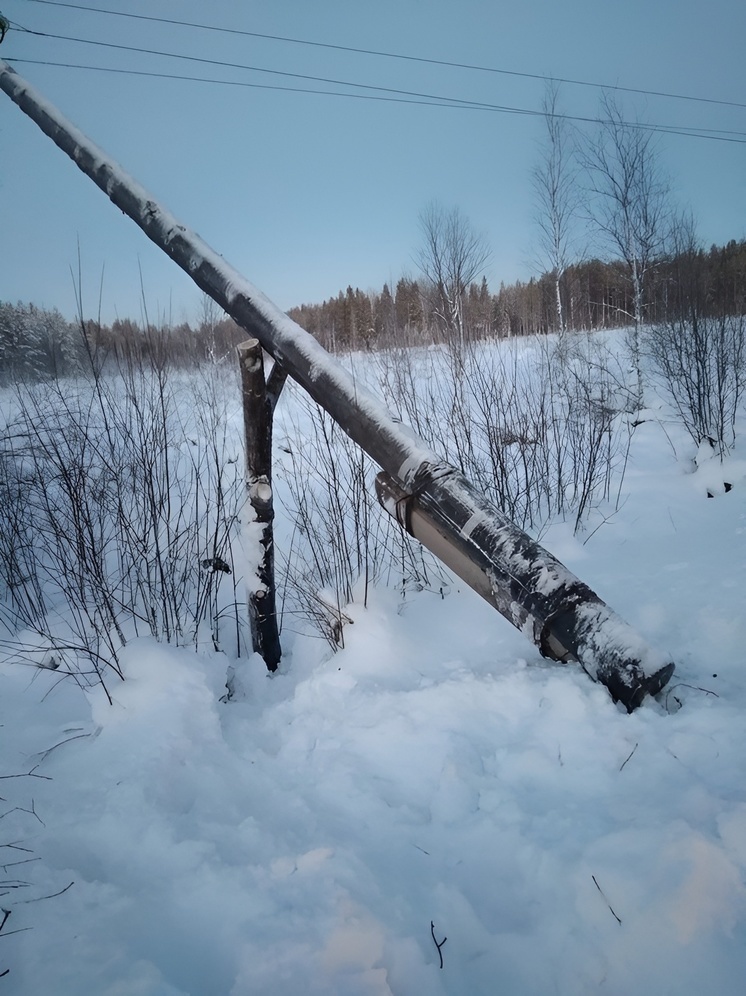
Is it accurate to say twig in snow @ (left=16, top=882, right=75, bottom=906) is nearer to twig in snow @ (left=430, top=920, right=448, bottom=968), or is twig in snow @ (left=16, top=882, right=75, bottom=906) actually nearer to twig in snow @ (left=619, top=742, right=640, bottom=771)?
twig in snow @ (left=430, top=920, right=448, bottom=968)

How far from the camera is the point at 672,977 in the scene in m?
0.91

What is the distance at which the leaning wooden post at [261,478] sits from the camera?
213cm

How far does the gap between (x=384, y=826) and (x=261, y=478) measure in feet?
4.94

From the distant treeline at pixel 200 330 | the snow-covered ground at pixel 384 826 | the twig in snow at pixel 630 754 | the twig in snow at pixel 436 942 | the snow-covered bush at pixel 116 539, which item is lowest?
the twig in snow at pixel 436 942

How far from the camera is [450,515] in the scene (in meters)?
1.66

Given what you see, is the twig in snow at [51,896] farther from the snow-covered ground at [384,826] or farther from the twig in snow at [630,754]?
the twig in snow at [630,754]

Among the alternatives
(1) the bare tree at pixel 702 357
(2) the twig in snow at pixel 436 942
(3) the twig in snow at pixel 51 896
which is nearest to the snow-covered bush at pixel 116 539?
(3) the twig in snow at pixel 51 896

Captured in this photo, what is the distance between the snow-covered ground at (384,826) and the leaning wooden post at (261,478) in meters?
0.27

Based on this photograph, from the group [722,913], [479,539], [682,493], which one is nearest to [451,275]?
[682,493]

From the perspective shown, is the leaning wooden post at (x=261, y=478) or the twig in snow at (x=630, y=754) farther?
the leaning wooden post at (x=261, y=478)

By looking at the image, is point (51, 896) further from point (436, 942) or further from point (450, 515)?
point (450, 515)

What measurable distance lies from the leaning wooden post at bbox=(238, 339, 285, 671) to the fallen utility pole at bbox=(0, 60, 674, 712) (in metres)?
0.12

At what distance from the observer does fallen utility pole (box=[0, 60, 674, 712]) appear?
1.52m

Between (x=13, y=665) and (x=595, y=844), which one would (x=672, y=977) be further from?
(x=13, y=665)
